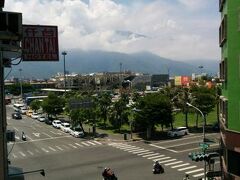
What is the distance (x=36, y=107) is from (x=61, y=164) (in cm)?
5805

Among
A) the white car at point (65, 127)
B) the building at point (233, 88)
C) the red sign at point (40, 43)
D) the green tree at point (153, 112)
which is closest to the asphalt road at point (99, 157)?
the white car at point (65, 127)

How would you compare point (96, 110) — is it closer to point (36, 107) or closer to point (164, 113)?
point (164, 113)

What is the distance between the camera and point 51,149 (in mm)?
56875

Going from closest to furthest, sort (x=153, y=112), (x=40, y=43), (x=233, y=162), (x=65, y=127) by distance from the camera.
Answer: (x=40, y=43) < (x=233, y=162) < (x=153, y=112) < (x=65, y=127)

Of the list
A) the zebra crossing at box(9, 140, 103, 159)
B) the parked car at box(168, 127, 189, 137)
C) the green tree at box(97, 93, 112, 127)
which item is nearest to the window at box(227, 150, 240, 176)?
the zebra crossing at box(9, 140, 103, 159)

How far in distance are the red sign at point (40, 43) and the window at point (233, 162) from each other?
17602mm

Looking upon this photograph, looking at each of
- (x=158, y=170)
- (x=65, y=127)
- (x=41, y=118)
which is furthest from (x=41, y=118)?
(x=158, y=170)

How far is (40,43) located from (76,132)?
179ft

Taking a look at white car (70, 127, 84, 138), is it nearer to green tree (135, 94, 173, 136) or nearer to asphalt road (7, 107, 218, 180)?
asphalt road (7, 107, 218, 180)

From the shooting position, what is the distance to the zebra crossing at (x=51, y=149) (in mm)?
52500

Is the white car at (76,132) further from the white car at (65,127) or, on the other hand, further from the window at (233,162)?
the window at (233,162)

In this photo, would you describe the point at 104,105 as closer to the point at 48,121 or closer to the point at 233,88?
the point at 48,121

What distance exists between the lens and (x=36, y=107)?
103 metres

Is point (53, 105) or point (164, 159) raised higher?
point (53, 105)
